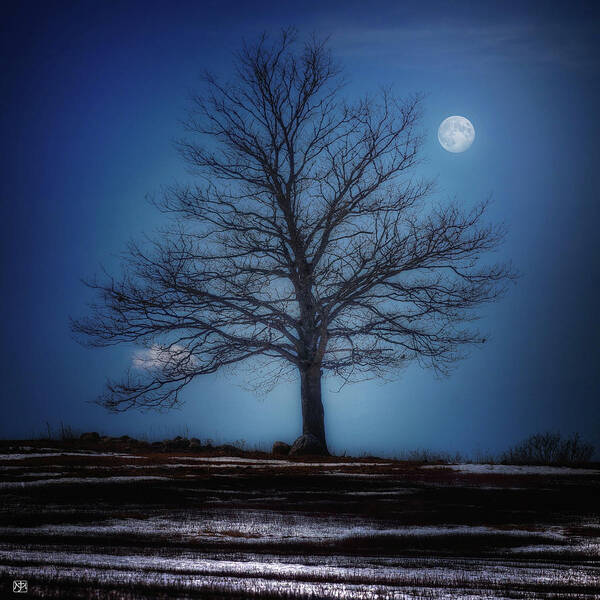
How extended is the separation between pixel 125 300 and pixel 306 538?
11.8 m

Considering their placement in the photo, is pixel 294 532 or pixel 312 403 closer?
pixel 294 532

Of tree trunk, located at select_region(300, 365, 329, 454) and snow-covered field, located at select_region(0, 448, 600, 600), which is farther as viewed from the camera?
tree trunk, located at select_region(300, 365, 329, 454)

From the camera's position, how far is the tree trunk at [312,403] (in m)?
15.6

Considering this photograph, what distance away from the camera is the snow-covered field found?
2.46 meters

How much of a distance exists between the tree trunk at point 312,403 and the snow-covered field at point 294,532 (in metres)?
5.55

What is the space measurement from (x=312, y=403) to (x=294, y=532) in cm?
1104

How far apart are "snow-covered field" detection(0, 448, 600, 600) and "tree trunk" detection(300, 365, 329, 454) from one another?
18.2ft

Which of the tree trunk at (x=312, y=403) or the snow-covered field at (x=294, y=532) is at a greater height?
the tree trunk at (x=312, y=403)

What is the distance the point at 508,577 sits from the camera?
2.88 m

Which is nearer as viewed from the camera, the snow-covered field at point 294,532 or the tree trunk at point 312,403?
the snow-covered field at point 294,532

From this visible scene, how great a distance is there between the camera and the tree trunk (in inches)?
613

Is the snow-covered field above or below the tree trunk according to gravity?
below

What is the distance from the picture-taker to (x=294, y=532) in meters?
4.64

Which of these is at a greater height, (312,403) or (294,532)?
(312,403)
